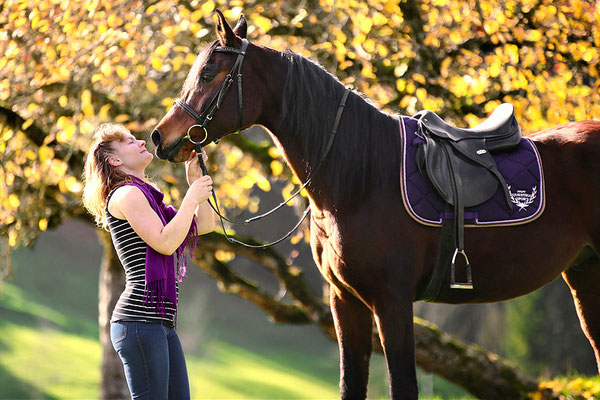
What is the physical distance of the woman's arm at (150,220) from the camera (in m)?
2.59

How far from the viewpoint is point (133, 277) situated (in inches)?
105

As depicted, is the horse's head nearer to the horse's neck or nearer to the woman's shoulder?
the horse's neck

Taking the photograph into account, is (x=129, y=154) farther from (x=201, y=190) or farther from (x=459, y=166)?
(x=459, y=166)

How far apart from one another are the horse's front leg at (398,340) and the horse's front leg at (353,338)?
12.5 inches

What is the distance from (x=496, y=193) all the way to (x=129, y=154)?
1.82m

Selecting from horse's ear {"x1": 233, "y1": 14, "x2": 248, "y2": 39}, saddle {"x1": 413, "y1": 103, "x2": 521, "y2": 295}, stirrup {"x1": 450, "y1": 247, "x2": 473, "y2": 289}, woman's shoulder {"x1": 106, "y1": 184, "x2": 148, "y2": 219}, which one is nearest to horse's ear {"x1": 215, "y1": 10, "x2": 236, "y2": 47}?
horse's ear {"x1": 233, "y1": 14, "x2": 248, "y2": 39}

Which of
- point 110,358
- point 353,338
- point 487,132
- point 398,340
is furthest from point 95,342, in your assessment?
point 487,132

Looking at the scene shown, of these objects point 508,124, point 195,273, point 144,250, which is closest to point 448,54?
point 508,124

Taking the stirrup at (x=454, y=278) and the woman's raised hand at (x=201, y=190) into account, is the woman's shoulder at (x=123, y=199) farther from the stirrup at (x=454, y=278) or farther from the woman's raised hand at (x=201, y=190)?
the stirrup at (x=454, y=278)

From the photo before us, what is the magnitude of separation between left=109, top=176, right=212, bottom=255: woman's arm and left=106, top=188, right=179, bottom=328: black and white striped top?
75 mm

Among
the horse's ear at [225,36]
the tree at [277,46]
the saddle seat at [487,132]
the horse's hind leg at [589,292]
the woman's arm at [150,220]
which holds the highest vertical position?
the tree at [277,46]

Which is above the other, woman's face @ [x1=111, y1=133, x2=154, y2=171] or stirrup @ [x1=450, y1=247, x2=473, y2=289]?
woman's face @ [x1=111, y1=133, x2=154, y2=171]

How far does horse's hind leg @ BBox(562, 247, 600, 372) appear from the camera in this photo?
3.68 metres

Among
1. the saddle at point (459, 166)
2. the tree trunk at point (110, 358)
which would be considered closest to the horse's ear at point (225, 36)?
the saddle at point (459, 166)
